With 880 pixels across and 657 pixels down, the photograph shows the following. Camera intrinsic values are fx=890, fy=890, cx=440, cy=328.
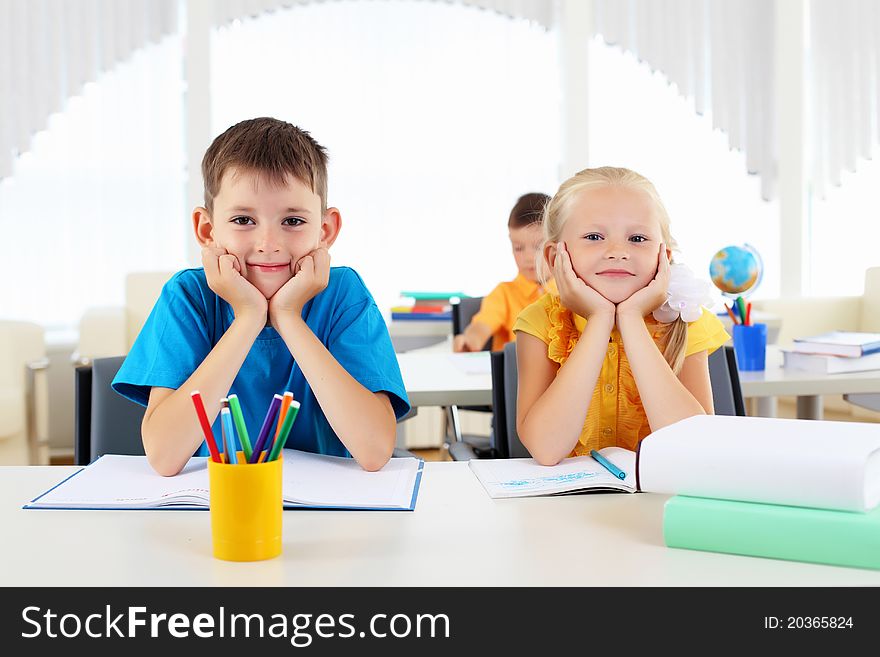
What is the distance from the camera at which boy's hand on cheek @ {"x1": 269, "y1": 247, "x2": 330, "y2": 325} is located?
4.35ft

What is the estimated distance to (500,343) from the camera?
10.4 feet

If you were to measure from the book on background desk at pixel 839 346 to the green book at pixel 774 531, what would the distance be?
1594mm

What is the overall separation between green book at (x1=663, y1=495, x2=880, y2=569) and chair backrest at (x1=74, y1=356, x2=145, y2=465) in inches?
39.6

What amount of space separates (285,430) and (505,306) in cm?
237

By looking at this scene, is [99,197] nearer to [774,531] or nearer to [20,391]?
[20,391]

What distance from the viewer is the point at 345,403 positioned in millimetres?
1277

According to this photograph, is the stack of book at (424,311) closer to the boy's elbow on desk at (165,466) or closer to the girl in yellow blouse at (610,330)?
the girl in yellow blouse at (610,330)

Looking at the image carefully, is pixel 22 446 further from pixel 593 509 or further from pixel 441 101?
pixel 593 509

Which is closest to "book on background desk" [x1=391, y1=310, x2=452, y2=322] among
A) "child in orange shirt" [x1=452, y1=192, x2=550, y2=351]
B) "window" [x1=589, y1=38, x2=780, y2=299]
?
"child in orange shirt" [x1=452, y1=192, x2=550, y2=351]

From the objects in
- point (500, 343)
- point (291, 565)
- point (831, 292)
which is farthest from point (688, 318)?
point (831, 292)

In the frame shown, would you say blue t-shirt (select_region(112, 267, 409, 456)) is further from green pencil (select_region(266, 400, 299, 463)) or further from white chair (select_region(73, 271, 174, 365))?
white chair (select_region(73, 271, 174, 365))

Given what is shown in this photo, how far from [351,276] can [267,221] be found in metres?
0.22

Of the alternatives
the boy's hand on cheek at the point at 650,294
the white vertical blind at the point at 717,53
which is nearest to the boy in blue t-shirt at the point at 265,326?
the boy's hand on cheek at the point at 650,294

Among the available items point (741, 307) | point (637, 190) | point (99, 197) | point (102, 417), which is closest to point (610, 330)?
point (637, 190)
